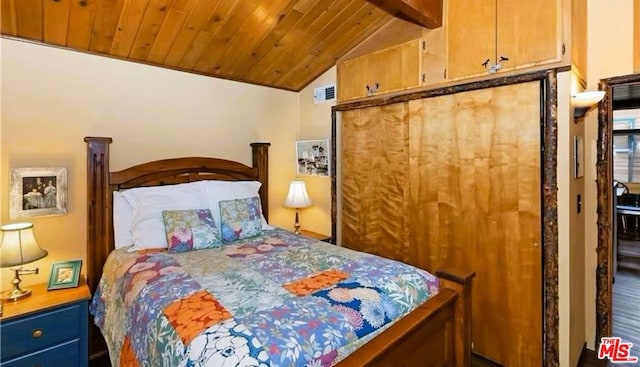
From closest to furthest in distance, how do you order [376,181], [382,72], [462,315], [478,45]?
[462,315], [478,45], [382,72], [376,181]

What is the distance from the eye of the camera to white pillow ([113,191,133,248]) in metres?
2.43

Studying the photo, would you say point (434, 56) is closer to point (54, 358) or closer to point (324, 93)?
point (324, 93)

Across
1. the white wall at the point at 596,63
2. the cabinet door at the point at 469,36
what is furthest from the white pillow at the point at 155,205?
the white wall at the point at 596,63

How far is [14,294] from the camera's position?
1.95 meters

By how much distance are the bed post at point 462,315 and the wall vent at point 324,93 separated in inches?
88.7

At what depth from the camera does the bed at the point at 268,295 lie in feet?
3.94

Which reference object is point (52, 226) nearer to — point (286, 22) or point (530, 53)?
point (286, 22)

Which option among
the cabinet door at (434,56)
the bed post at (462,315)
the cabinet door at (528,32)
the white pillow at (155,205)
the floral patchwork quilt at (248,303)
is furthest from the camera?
the cabinet door at (434,56)

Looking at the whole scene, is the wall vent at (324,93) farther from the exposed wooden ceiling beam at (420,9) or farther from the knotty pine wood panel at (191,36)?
the knotty pine wood panel at (191,36)

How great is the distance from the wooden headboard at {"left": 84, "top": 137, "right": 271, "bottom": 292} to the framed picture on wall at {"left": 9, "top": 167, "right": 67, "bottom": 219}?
0.16m

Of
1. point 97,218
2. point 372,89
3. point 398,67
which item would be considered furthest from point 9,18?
point 398,67

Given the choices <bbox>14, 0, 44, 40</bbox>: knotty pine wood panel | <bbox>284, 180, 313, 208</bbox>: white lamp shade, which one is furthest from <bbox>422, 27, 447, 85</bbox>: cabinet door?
<bbox>14, 0, 44, 40</bbox>: knotty pine wood panel

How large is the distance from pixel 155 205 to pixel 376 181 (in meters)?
1.86

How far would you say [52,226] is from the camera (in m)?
2.32
